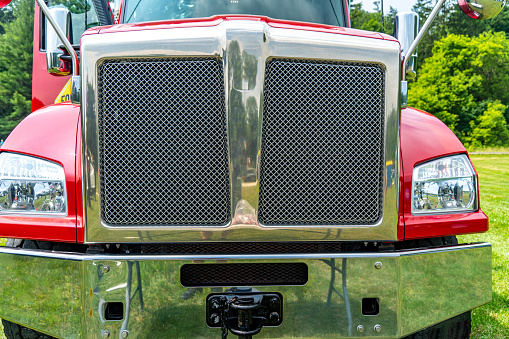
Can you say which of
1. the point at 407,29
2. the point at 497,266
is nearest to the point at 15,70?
the point at 497,266

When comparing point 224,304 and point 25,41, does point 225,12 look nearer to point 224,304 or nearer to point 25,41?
point 224,304

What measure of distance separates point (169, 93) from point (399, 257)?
50.0 inches

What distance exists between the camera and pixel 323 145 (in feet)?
7.44

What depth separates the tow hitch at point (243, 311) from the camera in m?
2.14

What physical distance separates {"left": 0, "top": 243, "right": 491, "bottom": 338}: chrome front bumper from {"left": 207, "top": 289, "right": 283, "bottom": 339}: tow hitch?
0.03 m

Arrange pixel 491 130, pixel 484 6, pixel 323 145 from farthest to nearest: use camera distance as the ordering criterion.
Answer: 1. pixel 491 130
2. pixel 484 6
3. pixel 323 145

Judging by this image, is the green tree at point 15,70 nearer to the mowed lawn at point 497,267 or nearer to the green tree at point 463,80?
the green tree at point 463,80

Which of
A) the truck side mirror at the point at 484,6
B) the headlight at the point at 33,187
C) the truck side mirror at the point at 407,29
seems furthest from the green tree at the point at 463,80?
the headlight at the point at 33,187

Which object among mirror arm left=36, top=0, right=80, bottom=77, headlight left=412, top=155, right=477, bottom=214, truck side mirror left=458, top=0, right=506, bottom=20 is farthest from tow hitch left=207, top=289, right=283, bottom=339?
truck side mirror left=458, top=0, right=506, bottom=20

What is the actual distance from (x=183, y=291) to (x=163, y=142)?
0.66 meters

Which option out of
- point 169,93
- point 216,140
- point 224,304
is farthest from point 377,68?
point 224,304

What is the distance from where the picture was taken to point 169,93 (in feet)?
7.24

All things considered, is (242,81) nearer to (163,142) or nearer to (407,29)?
(163,142)

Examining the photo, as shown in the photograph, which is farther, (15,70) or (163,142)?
(15,70)
